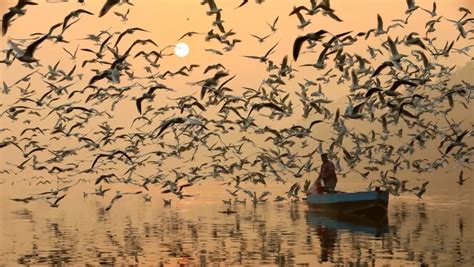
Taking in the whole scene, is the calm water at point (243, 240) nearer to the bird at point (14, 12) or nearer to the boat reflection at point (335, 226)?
the boat reflection at point (335, 226)

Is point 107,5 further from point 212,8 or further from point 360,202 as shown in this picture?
point 360,202

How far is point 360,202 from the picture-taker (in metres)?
56.6

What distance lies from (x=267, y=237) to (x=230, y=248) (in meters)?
5.39

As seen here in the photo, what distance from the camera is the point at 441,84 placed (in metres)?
40.8

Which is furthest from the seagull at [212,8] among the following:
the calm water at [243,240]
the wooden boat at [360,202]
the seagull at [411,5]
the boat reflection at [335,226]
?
the wooden boat at [360,202]

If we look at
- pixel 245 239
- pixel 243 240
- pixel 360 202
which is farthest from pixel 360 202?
pixel 243 240

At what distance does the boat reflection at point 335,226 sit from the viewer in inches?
1656

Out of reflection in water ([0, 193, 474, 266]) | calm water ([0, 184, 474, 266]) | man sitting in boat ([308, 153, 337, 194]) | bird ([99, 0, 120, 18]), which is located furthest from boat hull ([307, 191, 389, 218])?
bird ([99, 0, 120, 18])

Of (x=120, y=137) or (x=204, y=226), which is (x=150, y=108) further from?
(x=204, y=226)

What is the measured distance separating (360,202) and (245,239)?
43.4 ft

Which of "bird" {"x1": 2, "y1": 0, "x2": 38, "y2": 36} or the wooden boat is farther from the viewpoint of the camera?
the wooden boat

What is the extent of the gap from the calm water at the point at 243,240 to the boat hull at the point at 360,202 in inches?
52.7

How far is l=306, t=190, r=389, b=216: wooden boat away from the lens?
185 feet

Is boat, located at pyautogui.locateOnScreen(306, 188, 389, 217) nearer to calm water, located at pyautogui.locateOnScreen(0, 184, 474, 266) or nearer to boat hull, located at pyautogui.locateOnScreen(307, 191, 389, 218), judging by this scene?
boat hull, located at pyautogui.locateOnScreen(307, 191, 389, 218)
